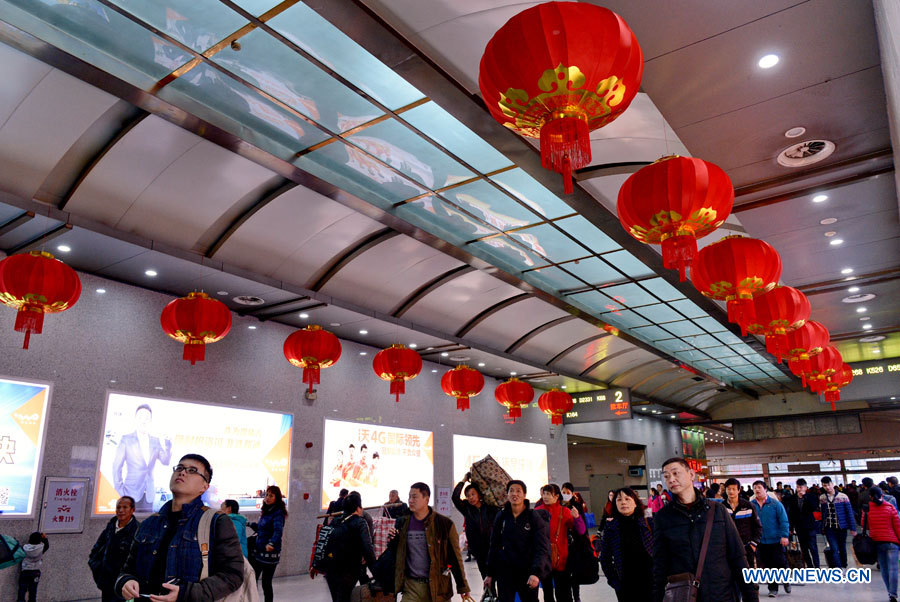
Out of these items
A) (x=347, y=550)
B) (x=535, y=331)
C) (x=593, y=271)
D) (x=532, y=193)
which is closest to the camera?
(x=347, y=550)

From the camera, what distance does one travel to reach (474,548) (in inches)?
295

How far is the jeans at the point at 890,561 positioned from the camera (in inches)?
309

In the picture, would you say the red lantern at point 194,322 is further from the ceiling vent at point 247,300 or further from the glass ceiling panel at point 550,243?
the glass ceiling panel at point 550,243

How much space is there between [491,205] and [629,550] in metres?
5.24

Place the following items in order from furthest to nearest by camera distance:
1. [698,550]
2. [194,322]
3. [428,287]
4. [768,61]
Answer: [428,287]
[194,322]
[768,61]
[698,550]

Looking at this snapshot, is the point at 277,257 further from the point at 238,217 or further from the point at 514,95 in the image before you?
the point at 514,95

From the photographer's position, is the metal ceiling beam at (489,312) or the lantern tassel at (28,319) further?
the metal ceiling beam at (489,312)

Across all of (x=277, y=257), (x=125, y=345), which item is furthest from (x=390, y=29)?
(x=125, y=345)

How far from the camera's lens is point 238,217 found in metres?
8.93

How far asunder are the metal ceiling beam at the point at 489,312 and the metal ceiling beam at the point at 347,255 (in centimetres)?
409

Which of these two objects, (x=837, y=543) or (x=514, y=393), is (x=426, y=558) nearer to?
(x=514, y=393)

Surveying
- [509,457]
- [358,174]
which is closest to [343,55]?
[358,174]

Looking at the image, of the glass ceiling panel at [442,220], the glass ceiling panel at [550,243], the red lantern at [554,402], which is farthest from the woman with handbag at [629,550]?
the red lantern at [554,402]

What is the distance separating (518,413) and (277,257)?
23.9ft
